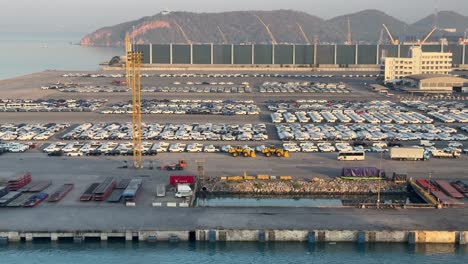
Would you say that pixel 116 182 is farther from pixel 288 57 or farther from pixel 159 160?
pixel 288 57

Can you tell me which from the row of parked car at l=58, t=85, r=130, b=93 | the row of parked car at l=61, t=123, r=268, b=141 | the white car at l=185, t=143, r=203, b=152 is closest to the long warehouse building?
the row of parked car at l=58, t=85, r=130, b=93

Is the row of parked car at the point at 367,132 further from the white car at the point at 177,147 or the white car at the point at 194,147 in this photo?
the white car at the point at 177,147

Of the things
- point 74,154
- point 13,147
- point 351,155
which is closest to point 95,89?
point 13,147

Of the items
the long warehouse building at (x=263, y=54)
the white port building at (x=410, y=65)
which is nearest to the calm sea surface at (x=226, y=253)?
the white port building at (x=410, y=65)

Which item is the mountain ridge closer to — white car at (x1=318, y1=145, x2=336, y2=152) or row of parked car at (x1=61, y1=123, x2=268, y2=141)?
row of parked car at (x1=61, y1=123, x2=268, y2=141)

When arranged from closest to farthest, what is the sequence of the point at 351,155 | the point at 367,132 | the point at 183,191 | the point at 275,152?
the point at 183,191
the point at 351,155
the point at 275,152
the point at 367,132

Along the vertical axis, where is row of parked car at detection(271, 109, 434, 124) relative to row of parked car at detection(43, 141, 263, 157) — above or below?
above

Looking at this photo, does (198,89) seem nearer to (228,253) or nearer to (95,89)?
(95,89)
